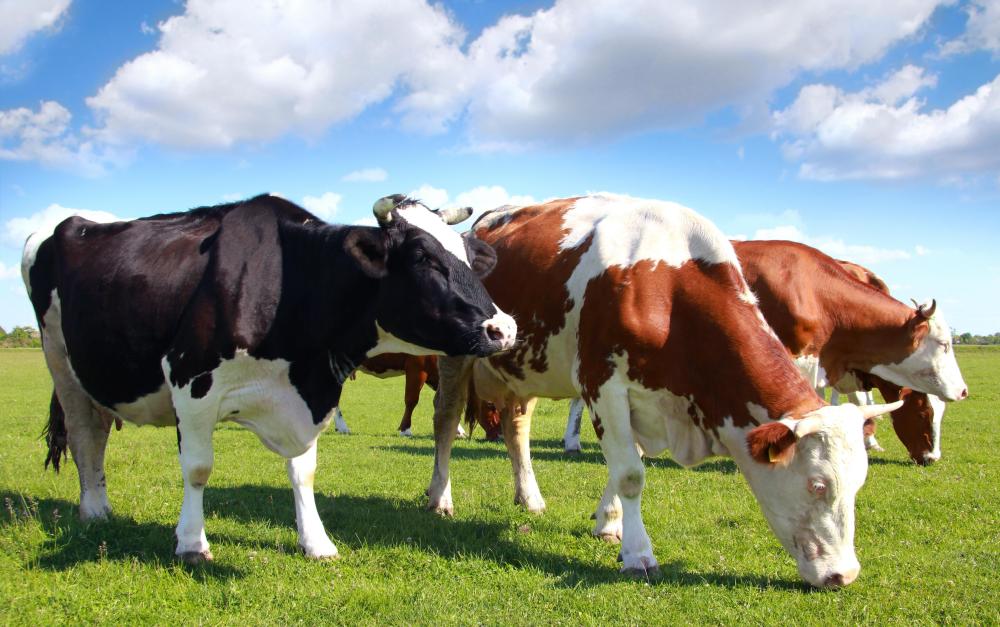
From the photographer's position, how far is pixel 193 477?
586cm

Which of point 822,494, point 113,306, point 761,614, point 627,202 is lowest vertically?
point 761,614

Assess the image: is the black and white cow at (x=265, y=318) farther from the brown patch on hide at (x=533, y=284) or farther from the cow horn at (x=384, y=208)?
the brown patch on hide at (x=533, y=284)

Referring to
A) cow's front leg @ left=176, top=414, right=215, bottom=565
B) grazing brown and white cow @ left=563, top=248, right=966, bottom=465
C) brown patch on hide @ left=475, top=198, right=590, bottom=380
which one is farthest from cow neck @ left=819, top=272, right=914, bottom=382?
cow's front leg @ left=176, top=414, right=215, bottom=565

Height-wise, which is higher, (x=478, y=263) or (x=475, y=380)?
(x=478, y=263)

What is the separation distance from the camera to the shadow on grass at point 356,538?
5.66 metres

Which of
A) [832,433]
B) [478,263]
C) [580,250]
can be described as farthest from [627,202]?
[832,433]

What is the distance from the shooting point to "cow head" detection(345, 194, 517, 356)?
18.0ft

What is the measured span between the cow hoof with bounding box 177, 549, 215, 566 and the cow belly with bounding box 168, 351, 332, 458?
3.03 feet

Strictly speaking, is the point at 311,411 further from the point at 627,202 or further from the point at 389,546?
the point at 627,202

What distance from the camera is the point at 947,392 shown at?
35.3ft

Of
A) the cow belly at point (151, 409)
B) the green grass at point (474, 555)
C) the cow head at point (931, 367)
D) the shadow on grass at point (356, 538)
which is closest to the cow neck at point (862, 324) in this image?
the cow head at point (931, 367)

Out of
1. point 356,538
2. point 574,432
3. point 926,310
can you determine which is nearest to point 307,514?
point 356,538

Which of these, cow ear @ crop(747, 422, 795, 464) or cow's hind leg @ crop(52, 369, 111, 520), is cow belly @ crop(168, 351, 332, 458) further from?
cow ear @ crop(747, 422, 795, 464)

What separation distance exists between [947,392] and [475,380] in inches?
269
